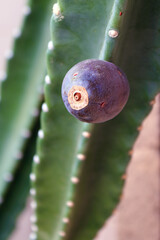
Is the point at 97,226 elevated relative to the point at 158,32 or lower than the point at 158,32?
lower

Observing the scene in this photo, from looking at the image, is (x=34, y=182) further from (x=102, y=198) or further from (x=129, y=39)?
(x=129, y=39)

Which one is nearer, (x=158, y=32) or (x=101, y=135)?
(x=158, y=32)

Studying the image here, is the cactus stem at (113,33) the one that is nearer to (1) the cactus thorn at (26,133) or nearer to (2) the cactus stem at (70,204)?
(2) the cactus stem at (70,204)

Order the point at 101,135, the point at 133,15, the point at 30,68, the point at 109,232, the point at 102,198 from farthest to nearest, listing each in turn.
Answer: the point at 109,232
the point at 30,68
the point at 102,198
the point at 101,135
the point at 133,15

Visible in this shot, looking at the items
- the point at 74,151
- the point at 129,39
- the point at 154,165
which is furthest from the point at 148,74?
the point at 154,165

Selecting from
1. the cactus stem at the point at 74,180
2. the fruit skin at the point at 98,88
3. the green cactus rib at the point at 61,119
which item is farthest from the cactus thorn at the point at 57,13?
the cactus stem at the point at 74,180

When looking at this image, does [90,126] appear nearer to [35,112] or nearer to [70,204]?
[70,204]

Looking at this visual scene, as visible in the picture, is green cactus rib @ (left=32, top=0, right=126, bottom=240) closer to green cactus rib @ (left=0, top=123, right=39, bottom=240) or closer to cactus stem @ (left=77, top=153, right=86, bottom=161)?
cactus stem @ (left=77, top=153, right=86, bottom=161)

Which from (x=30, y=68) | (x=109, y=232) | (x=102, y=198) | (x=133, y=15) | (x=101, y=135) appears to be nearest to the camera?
(x=133, y=15)
